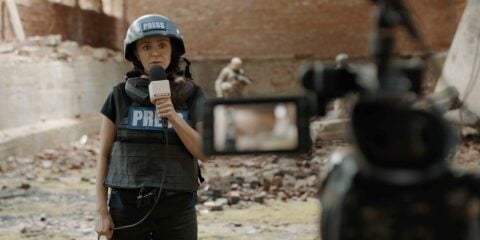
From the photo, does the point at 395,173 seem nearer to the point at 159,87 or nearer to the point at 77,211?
the point at 159,87

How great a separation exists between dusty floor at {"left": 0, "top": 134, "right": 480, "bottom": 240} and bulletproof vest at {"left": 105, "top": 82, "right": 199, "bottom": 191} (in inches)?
86.9

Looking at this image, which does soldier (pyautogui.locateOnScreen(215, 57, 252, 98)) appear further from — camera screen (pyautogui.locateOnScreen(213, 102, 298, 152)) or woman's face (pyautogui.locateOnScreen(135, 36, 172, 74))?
camera screen (pyautogui.locateOnScreen(213, 102, 298, 152))

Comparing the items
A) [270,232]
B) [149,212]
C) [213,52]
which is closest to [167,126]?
[149,212]

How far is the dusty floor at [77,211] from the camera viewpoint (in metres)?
5.50

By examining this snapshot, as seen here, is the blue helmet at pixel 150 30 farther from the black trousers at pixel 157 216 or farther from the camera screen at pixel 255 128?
the camera screen at pixel 255 128

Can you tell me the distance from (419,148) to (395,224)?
102 millimetres

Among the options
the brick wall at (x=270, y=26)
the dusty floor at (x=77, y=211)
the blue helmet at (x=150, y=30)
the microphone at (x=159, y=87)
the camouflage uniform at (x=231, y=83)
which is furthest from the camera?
the brick wall at (x=270, y=26)

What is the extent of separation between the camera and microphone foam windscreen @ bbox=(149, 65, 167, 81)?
2.32 m

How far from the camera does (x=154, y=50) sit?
244 cm

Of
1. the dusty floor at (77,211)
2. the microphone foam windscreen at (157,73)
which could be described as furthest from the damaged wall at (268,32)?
the microphone foam windscreen at (157,73)

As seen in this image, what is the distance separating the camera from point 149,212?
2398mm

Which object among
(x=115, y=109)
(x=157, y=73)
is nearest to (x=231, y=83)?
(x=115, y=109)

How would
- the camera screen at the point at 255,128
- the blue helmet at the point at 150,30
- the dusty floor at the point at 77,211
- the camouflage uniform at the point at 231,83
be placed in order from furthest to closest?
1. the camouflage uniform at the point at 231,83
2. the dusty floor at the point at 77,211
3. the blue helmet at the point at 150,30
4. the camera screen at the point at 255,128

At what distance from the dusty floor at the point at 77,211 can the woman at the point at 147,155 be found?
2175 mm
